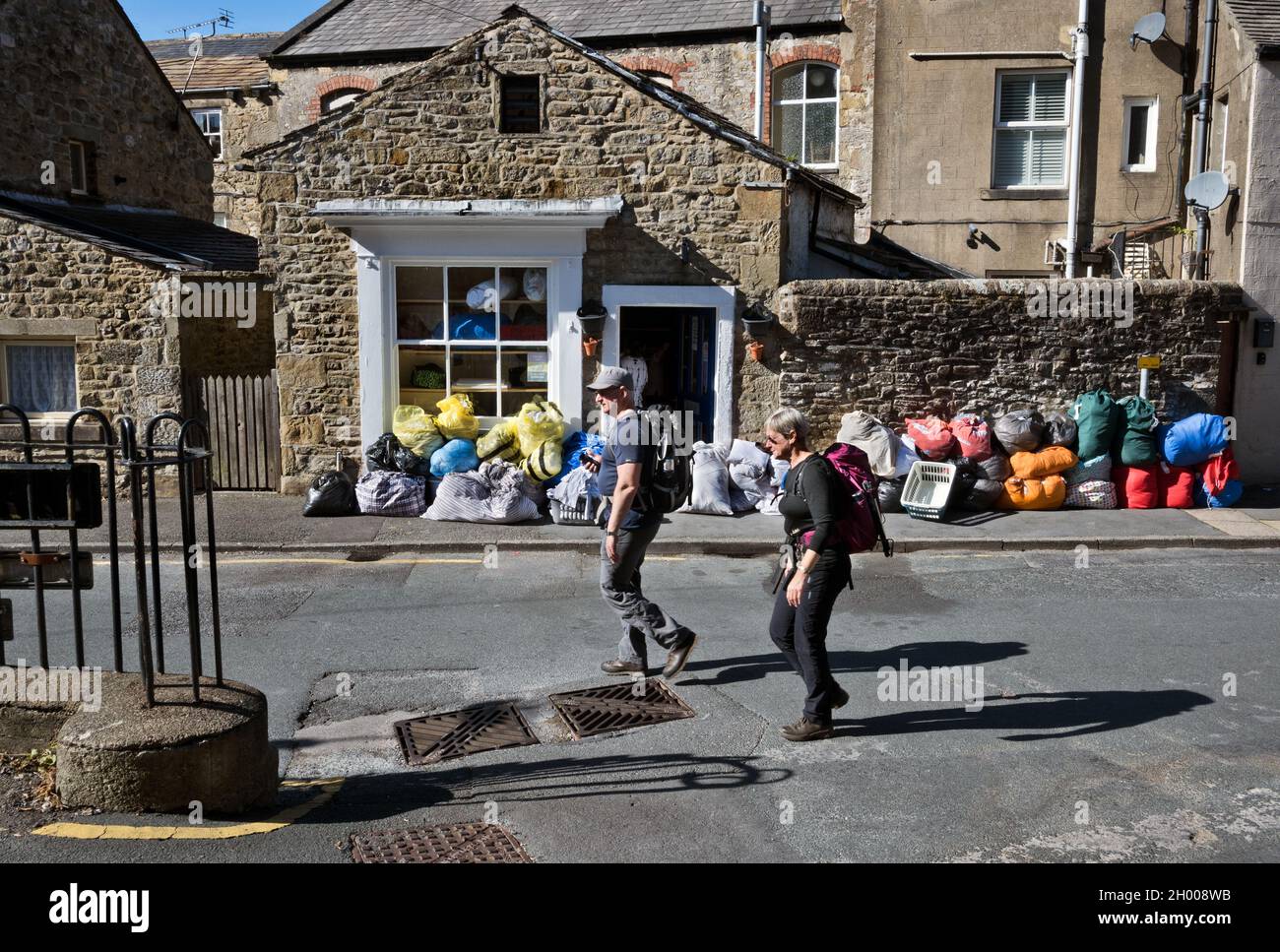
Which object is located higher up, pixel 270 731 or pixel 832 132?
pixel 832 132

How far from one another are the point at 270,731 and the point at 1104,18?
55.3 ft

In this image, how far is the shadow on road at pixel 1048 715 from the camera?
624cm

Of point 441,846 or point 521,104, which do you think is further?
point 521,104

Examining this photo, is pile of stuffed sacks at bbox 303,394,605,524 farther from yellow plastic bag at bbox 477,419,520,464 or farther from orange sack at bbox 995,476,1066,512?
orange sack at bbox 995,476,1066,512

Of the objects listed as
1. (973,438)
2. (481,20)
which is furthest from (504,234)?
(481,20)

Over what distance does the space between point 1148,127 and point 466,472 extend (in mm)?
12371

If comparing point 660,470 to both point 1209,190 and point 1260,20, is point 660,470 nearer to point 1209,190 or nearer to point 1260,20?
point 1209,190

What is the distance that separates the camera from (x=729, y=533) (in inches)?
460

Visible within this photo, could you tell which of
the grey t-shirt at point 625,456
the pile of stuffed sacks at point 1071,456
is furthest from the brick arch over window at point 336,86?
the grey t-shirt at point 625,456

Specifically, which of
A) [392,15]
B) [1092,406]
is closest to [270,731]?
[1092,406]

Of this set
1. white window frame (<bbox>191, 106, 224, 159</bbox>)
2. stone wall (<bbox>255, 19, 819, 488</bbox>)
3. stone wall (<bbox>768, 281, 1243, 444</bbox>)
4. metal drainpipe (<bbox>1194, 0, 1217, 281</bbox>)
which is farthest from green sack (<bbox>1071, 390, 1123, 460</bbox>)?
white window frame (<bbox>191, 106, 224, 159</bbox>)

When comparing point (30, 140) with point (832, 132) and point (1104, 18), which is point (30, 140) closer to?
point (832, 132)

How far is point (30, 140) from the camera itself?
16.4m

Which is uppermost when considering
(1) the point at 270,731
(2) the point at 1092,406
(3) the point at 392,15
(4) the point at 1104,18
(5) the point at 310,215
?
(3) the point at 392,15
